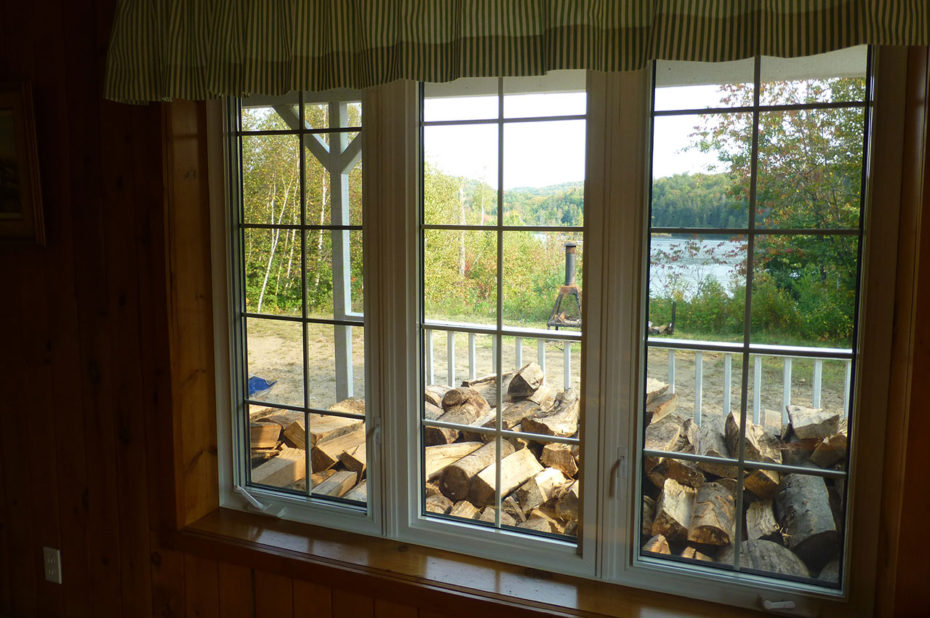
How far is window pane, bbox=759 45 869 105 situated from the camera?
1.61 m

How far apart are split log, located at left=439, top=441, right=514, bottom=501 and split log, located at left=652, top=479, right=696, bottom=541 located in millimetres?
464

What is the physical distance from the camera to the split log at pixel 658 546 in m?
1.84

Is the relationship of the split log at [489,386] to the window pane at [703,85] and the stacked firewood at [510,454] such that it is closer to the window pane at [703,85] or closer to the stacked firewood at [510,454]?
the stacked firewood at [510,454]

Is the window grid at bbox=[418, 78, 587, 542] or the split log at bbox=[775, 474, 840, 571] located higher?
the window grid at bbox=[418, 78, 587, 542]

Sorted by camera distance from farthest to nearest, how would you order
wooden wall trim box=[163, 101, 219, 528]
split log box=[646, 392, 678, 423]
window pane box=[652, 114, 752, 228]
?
wooden wall trim box=[163, 101, 219, 528] < split log box=[646, 392, 678, 423] < window pane box=[652, 114, 752, 228]

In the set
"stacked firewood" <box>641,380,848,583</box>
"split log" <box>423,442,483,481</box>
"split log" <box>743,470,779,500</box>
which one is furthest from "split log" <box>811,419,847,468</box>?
"split log" <box>423,442,483,481</box>

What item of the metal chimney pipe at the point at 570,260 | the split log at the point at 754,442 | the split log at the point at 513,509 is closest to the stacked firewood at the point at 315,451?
the split log at the point at 513,509

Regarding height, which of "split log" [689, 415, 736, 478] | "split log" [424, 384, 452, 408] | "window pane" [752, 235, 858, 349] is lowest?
"split log" [689, 415, 736, 478]

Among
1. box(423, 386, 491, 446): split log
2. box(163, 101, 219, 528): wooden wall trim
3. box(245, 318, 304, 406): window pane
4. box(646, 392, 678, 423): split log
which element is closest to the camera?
box(646, 392, 678, 423): split log

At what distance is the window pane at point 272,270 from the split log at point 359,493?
0.63 m

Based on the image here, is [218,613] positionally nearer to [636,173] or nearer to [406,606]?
[406,606]

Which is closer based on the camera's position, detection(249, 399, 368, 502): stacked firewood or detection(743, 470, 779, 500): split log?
detection(743, 470, 779, 500): split log

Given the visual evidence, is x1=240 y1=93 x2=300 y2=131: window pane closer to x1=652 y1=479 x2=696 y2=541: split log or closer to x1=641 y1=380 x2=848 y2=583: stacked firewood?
x1=641 y1=380 x2=848 y2=583: stacked firewood

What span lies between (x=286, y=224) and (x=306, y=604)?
4.09 ft
